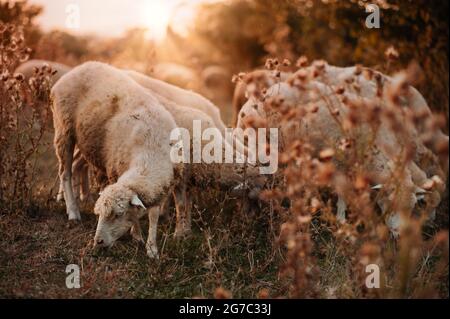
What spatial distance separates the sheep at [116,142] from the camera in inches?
191

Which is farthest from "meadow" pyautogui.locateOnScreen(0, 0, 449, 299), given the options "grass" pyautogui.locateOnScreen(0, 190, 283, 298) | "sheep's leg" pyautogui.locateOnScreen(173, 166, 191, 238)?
"sheep's leg" pyautogui.locateOnScreen(173, 166, 191, 238)

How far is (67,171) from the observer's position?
612 cm

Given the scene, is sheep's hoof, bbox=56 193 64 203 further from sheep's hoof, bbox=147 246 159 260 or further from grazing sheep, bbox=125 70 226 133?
sheep's hoof, bbox=147 246 159 260

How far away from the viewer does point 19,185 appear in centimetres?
567

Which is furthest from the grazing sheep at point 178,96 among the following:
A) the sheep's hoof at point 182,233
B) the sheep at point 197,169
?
the sheep's hoof at point 182,233

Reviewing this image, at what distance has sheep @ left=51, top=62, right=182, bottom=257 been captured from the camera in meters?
4.84

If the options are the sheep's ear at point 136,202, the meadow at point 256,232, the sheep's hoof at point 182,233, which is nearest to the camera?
the meadow at point 256,232

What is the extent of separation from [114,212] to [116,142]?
3.03 ft

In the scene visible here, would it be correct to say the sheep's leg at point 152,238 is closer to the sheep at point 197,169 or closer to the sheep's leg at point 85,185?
the sheep at point 197,169

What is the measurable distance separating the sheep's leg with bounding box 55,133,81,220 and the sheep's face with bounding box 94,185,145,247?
45.7 inches
